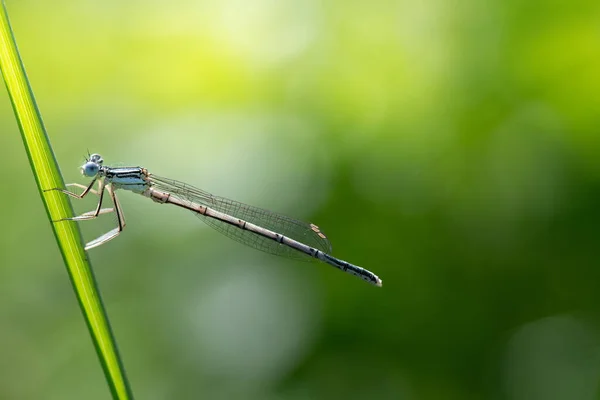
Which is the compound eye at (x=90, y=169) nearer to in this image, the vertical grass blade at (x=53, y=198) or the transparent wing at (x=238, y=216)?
the transparent wing at (x=238, y=216)

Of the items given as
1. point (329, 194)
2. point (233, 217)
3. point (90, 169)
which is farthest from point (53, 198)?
point (329, 194)

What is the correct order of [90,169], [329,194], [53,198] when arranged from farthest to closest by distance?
[329,194], [90,169], [53,198]

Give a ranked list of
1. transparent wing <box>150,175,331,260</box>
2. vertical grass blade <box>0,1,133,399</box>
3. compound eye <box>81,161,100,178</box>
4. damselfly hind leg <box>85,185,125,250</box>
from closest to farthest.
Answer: vertical grass blade <box>0,1,133,399</box> < damselfly hind leg <box>85,185,125,250</box> < compound eye <box>81,161,100,178</box> < transparent wing <box>150,175,331,260</box>

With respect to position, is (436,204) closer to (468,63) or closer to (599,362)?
(468,63)

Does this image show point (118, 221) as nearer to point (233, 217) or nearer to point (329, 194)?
point (233, 217)

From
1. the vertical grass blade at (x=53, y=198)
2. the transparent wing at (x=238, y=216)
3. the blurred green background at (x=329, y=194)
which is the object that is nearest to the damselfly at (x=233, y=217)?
the transparent wing at (x=238, y=216)

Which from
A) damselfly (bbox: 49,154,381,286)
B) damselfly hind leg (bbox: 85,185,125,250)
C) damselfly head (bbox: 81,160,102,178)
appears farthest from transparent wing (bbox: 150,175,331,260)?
damselfly head (bbox: 81,160,102,178)

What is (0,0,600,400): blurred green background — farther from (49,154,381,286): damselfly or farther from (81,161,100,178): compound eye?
(81,161,100,178): compound eye
